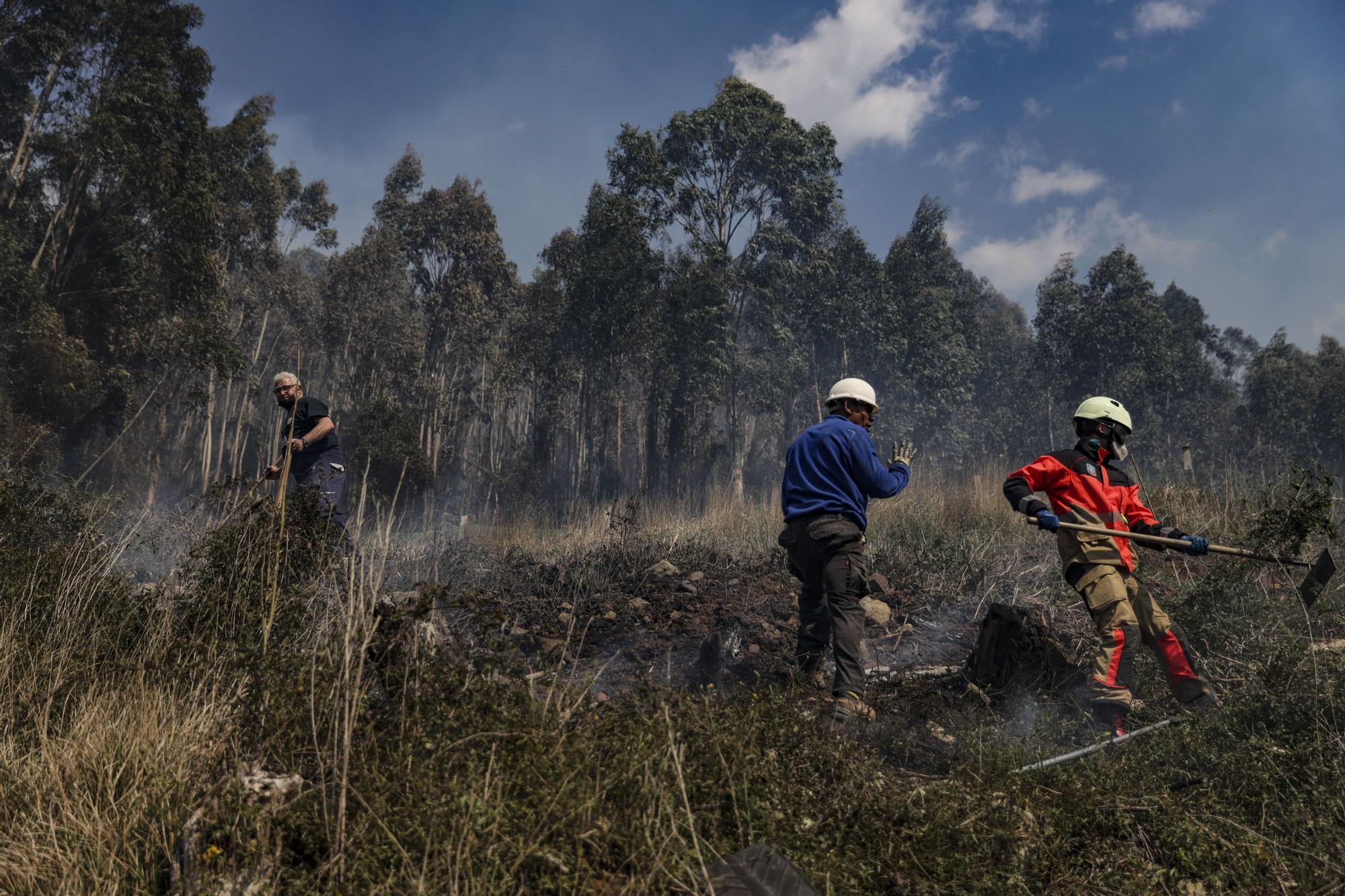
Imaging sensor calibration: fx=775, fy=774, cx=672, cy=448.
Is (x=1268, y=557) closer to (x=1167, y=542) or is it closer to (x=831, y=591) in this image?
(x=1167, y=542)

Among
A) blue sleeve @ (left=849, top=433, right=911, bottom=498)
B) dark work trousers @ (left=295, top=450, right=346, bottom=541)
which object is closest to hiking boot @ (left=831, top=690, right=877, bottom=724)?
blue sleeve @ (left=849, top=433, right=911, bottom=498)

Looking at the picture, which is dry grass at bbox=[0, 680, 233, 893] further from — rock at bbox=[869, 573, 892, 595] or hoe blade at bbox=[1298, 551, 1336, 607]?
rock at bbox=[869, 573, 892, 595]

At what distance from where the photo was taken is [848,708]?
3486 mm

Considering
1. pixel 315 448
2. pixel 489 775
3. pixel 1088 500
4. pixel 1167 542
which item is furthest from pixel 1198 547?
pixel 315 448

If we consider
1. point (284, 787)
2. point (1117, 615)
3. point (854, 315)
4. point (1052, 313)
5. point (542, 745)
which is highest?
point (1052, 313)

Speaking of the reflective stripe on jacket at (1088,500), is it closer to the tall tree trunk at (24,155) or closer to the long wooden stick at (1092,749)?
the long wooden stick at (1092,749)

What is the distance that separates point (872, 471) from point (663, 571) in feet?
12.4

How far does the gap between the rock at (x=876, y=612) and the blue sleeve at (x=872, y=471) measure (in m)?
1.90

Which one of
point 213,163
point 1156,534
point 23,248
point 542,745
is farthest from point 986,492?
point 213,163

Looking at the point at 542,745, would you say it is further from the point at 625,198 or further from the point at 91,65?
the point at 625,198

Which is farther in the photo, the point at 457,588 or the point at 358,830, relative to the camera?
the point at 457,588

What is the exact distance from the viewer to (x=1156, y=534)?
4008mm

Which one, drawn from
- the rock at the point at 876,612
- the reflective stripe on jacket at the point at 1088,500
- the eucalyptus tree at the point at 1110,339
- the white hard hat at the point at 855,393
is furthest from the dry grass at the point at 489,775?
the eucalyptus tree at the point at 1110,339

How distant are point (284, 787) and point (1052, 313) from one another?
1350 inches
